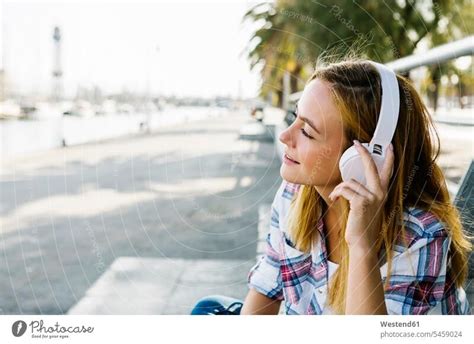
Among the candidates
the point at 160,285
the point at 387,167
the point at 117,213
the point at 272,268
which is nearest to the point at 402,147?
the point at 387,167

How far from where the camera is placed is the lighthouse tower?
3.23 ft

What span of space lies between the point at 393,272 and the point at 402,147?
5.1 inches

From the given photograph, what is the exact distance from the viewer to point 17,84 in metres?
0.97

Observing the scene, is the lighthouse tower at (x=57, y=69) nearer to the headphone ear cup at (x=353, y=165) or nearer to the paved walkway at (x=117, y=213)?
the paved walkway at (x=117, y=213)

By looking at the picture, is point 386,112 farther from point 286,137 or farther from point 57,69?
point 57,69

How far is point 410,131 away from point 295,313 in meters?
0.26

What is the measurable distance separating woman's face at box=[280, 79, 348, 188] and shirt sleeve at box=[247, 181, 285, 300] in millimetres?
94

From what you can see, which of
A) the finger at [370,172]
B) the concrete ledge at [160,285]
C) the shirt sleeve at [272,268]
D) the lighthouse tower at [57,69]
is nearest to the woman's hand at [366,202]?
the finger at [370,172]

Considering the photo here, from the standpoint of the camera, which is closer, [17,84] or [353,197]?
[353,197]

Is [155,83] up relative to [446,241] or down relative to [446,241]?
up

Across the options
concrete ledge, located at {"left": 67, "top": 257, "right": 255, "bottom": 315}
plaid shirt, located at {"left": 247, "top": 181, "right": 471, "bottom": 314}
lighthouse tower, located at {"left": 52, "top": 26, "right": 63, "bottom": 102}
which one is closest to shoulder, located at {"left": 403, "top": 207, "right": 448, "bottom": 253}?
plaid shirt, located at {"left": 247, "top": 181, "right": 471, "bottom": 314}

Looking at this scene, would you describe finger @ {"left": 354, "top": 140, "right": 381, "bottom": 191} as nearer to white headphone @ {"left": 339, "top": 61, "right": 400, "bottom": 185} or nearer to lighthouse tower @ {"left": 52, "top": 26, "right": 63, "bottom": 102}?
white headphone @ {"left": 339, "top": 61, "right": 400, "bottom": 185}
